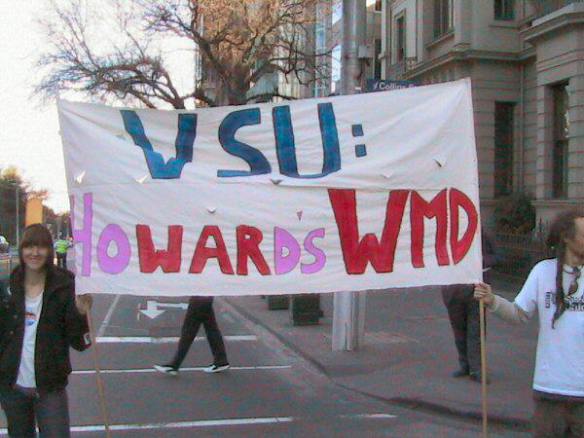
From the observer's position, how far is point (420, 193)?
502cm

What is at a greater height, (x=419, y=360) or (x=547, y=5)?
→ (x=547, y=5)

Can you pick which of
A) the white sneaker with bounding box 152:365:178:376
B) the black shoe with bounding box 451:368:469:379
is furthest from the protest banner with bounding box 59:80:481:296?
the white sneaker with bounding box 152:365:178:376

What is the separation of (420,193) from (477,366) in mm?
3494

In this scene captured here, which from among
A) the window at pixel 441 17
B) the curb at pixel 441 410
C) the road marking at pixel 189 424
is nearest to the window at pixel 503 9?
the window at pixel 441 17

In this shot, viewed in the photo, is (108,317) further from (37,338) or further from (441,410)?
(37,338)

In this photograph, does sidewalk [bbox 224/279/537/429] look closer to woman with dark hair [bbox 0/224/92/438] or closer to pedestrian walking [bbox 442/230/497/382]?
pedestrian walking [bbox 442/230/497/382]

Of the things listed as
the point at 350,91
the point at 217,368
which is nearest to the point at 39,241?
the point at 217,368

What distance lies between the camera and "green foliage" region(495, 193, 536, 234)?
742 inches

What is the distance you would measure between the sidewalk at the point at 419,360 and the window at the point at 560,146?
5202mm

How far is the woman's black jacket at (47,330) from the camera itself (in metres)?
3.90

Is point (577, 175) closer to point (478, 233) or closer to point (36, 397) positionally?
point (478, 233)

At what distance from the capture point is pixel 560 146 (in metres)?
17.4

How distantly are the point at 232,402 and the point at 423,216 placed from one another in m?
3.29

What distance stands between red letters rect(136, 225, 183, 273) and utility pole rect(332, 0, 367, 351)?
498cm
